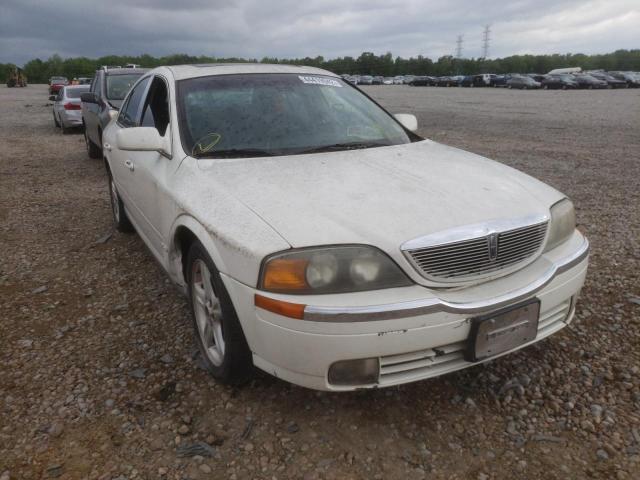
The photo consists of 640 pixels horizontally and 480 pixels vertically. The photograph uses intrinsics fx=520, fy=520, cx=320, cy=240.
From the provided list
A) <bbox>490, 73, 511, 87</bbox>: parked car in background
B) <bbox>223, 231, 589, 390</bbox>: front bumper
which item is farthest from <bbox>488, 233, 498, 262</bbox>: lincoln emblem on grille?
<bbox>490, 73, 511, 87</bbox>: parked car in background

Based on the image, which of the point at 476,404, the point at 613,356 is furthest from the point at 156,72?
the point at 613,356

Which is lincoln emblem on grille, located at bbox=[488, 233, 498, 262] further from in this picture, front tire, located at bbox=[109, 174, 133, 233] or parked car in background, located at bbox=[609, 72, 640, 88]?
parked car in background, located at bbox=[609, 72, 640, 88]

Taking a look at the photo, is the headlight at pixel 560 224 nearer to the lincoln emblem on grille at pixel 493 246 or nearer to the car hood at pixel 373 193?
the car hood at pixel 373 193

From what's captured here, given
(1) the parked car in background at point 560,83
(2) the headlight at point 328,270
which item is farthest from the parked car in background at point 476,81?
(2) the headlight at point 328,270

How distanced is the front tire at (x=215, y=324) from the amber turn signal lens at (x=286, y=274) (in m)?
0.32

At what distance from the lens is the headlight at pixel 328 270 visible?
6.40ft

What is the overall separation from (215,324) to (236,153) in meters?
0.93

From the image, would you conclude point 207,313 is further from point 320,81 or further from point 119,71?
point 119,71

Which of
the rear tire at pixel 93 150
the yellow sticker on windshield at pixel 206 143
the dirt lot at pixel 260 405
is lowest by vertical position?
the dirt lot at pixel 260 405

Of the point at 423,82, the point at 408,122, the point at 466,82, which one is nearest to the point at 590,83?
the point at 466,82

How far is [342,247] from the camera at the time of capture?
1.97 metres

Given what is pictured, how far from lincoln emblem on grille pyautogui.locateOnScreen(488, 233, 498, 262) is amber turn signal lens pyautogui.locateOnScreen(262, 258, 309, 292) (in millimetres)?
764

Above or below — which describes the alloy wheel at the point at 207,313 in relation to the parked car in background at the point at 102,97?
below

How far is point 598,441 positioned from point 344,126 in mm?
2126
